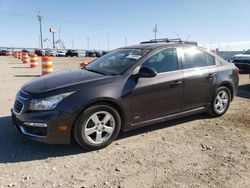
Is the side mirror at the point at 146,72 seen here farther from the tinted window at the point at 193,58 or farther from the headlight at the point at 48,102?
the headlight at the point at 48,102

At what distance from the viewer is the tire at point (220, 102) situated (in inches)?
222

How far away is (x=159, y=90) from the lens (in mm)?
4629

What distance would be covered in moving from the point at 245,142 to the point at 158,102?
1618 mm

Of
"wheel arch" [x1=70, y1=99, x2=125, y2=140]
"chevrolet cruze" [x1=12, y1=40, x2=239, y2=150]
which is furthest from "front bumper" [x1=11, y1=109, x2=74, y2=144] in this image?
"wheel arch" [x1=70, y1=99, x2=125, y2=140]

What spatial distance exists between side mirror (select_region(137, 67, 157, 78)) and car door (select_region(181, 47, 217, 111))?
909 mm

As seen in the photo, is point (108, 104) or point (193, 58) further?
point (193, 58)

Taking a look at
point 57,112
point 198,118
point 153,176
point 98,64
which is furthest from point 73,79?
point 198,118

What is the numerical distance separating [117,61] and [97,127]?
144cm

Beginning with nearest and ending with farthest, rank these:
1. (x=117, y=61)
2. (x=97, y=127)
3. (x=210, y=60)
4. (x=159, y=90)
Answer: (x=97, y=127) → (x=159, y=90) → (x=117, y=61) → (x=210, y=60)

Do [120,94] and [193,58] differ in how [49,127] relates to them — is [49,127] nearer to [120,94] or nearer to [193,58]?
[120,94]

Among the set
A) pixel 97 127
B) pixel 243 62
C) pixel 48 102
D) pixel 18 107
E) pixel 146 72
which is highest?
pixel 243 62

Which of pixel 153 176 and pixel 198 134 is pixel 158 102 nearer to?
pixel 198 134

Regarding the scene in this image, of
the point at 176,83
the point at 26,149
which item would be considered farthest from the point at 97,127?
the point at 176,83

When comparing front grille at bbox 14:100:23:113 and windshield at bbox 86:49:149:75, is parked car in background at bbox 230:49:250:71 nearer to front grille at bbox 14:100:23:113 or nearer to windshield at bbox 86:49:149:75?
windshield at bbox 86:49:149:75
